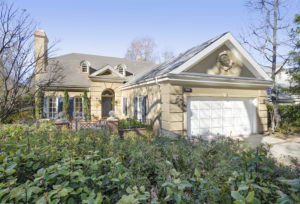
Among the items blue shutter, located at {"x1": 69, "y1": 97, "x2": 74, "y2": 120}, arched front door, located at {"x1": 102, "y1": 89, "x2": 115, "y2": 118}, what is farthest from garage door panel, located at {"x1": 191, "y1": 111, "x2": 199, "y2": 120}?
blue shutter, located at {"x1": 69, "y1": 97, "x2": 74, "y2": 120}

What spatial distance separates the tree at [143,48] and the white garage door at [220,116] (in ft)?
90.9

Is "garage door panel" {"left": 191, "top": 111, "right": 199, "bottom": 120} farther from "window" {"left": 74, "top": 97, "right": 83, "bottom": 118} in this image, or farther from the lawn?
"window" {"left": 74, "top": 97, "right": 83, "bottom": 118}

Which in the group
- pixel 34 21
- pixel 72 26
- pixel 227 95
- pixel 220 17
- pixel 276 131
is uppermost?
pixel 220 17

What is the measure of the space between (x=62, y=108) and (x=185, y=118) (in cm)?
1209

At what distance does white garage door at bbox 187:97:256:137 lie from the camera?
9283 millimetres

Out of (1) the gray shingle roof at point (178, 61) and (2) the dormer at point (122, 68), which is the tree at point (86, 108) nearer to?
(2) the dormer at point (122, 68)

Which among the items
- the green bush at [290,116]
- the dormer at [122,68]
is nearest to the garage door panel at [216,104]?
the green bush at [290,116]

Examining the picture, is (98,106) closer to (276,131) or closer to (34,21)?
(34,21)

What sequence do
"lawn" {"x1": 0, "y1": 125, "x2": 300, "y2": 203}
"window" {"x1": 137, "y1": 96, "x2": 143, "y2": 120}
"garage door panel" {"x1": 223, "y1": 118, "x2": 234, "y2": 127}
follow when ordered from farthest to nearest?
"window" {"x1": 137, "y1": 96, "x2": 143, "y2": 120}, "garage door panel" {"x1": 223, "y1": 118, "x2": 234, "y2": 127}, "lawn" {"x1": 0, "y1": 125, "x2": 300, "y2": 203}

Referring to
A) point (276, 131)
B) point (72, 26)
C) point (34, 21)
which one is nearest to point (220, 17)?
A: point (276, 131)

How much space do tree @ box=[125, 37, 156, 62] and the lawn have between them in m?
34.5

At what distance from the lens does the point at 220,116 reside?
32.8ft

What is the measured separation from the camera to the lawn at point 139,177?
135 cm

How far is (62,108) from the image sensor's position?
15406 millimetres
